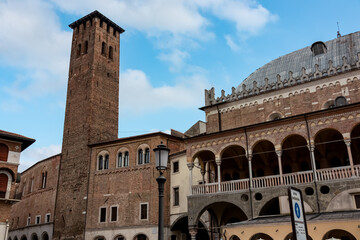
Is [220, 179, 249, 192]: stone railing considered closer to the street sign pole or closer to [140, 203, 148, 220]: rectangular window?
[140, 203, 148, 220]: rectangular window

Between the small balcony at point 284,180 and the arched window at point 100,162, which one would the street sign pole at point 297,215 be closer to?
the small balcony at point 284,180

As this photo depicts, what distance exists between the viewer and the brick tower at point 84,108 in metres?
30.1

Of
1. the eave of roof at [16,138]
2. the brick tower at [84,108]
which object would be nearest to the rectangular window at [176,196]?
the brick tower at [84,108]

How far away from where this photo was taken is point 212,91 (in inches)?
1075

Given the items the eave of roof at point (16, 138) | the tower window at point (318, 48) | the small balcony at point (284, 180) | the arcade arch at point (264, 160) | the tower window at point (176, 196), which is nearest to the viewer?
the small balcony at point (284, 180)

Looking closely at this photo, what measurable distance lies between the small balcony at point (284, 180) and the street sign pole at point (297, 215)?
12.8m

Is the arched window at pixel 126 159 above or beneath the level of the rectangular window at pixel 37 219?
above

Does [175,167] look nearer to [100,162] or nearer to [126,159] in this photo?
[126,159]

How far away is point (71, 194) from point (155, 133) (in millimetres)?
9089

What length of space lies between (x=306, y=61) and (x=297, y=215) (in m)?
22.0

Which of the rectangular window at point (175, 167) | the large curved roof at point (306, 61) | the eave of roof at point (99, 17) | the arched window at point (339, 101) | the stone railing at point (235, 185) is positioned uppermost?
the eave of roof at point (99, 17)

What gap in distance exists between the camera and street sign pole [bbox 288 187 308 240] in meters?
5.39

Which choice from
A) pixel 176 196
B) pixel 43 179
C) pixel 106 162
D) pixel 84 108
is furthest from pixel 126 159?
pixel 43 179

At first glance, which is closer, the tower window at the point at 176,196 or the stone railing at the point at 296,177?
the stone railing at the point at 296,177
